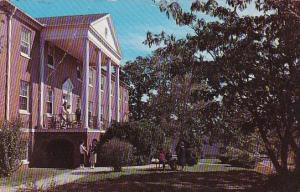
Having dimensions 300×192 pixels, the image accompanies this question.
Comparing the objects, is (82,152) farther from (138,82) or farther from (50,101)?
(138,82)

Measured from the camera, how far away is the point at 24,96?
30.0 meters

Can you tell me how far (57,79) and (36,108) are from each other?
3738mm

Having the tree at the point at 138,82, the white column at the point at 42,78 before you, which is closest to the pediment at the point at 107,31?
the white column at the point at 42,78

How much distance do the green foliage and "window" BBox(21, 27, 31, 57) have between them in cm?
687

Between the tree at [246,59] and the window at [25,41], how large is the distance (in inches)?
561

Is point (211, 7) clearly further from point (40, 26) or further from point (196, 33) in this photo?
point (40, 26)

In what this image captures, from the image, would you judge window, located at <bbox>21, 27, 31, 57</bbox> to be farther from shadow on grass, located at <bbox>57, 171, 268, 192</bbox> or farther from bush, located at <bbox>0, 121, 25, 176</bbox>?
shadow on grass, located at <bbox>57, 171, 268, 192</bbox>

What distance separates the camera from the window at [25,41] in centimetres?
2960

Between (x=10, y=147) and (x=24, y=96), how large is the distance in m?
8.26

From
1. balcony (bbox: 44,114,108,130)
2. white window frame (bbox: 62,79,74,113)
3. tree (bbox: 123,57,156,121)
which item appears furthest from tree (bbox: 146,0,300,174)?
tree (bbox: 123,57,156,121)

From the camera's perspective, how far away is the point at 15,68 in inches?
1110

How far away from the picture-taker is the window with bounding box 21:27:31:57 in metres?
29.6

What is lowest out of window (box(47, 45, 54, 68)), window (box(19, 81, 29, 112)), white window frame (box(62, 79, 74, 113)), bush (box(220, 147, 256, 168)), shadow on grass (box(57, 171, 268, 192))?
shadow on grass (box(57, 171, 268, 192))

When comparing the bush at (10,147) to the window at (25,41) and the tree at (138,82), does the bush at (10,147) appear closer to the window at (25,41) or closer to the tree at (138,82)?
the window at (25,41)
